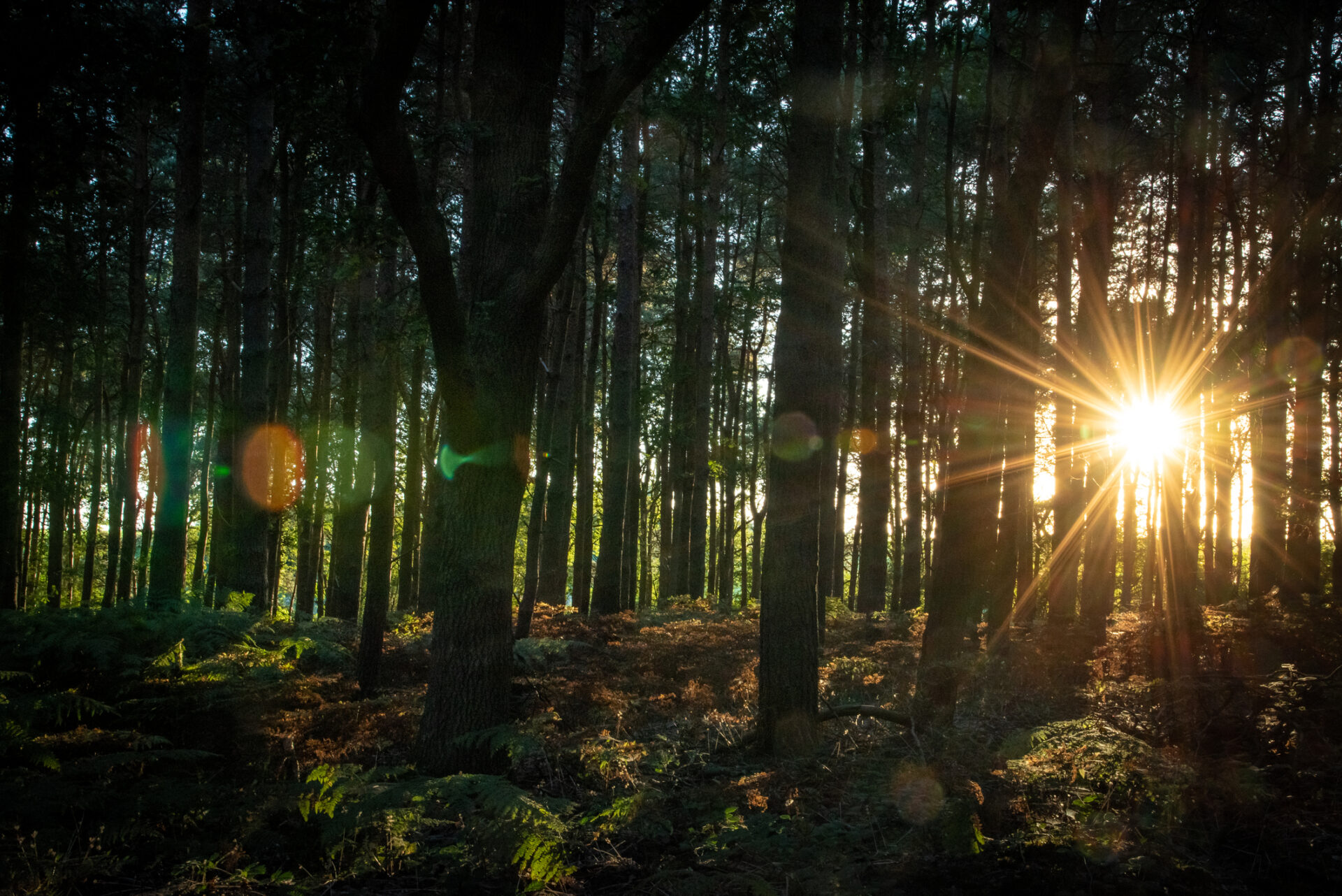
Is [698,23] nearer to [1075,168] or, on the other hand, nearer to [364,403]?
[1075,168]

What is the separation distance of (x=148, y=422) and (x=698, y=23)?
21.0 metres

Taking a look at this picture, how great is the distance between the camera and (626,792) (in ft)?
15.5

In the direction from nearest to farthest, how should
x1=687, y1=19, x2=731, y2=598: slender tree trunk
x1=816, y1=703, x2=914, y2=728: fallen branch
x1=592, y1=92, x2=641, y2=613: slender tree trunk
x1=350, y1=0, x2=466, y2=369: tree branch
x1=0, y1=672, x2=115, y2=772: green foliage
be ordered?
x1=0, y1=672, x2=115, y2=772: green foliage → x1=350, y1=0, x2=466, y2=369: tree branch → x1=816, y1=703, x2=914, y2=728: fallen branch → x1=592, y1=92, x2=641, y2=613: slender tree trunk → x1=687, y1=19, x2=731, y2=598: slender tree trunk

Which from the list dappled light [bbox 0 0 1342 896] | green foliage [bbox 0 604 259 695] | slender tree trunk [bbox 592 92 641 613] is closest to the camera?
dappled light [bbox 0 0 1342 896]

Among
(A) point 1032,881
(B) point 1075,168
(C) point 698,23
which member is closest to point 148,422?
(C) point 698,23

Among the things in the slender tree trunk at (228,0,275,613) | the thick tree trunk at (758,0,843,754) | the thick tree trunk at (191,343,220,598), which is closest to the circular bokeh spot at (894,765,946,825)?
the thick tree trunk at (758,0,843,754)

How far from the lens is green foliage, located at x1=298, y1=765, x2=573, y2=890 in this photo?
3.25 metres

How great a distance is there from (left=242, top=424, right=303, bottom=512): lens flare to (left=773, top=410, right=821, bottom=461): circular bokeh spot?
350 inches

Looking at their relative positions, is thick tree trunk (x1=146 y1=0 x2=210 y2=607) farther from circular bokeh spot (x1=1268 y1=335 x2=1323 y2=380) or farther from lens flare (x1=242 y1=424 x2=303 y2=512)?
circular bokeh spot (x1=1268 y1=335 x2=1323 y2=380)

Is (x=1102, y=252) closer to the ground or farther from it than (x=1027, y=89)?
closer to the ground

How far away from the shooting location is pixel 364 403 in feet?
34.7

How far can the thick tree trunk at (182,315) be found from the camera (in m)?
10.9

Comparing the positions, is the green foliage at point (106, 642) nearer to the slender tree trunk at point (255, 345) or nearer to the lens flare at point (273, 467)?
the slender tree trunk at point (255, 345)

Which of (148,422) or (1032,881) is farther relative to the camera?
(148,422)
